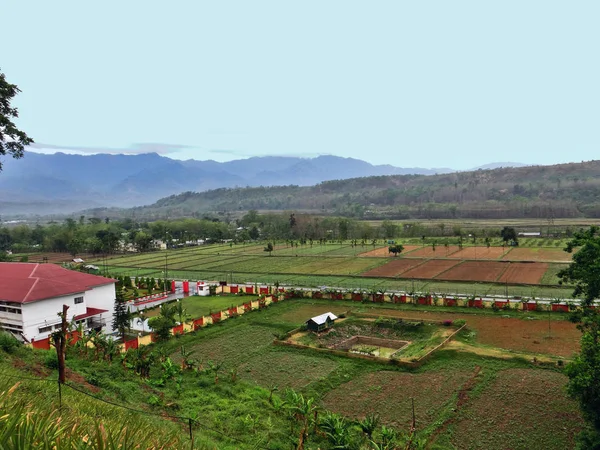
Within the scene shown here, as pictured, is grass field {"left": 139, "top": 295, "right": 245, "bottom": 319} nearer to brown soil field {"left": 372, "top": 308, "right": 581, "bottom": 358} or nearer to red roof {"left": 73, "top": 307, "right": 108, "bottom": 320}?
red roof {"left": 73, "top": 307, "right": 108, "bottom": 320}

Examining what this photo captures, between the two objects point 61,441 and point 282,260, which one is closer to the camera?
Result: point 61,441

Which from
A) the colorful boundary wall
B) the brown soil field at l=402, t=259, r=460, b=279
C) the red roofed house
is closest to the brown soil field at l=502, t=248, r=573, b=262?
the brown soil field at l=402, t=259, r=460, b=279

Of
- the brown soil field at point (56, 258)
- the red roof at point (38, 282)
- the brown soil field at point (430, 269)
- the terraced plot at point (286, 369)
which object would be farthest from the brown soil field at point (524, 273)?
the brown soil field at point (56, 258)

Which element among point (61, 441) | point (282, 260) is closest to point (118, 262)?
point (282, 260)

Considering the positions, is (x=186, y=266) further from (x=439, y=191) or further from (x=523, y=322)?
(x=439, y=191)

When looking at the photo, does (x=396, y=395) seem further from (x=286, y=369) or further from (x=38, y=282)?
(x=38, y=282)

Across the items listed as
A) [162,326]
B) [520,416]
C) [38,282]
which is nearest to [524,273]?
[520,416]

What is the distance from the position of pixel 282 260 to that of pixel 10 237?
199 feet

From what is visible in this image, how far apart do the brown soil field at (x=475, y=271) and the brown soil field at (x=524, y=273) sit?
0.62 meters

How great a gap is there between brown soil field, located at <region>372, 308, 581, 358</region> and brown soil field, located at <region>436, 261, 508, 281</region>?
1255cm

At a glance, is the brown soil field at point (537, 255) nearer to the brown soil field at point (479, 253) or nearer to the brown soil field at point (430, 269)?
the brown soil field at point (479, 253)

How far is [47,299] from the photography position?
2388 cm

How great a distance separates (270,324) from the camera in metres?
26.1

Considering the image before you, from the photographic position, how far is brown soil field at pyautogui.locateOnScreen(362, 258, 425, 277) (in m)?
42.7
